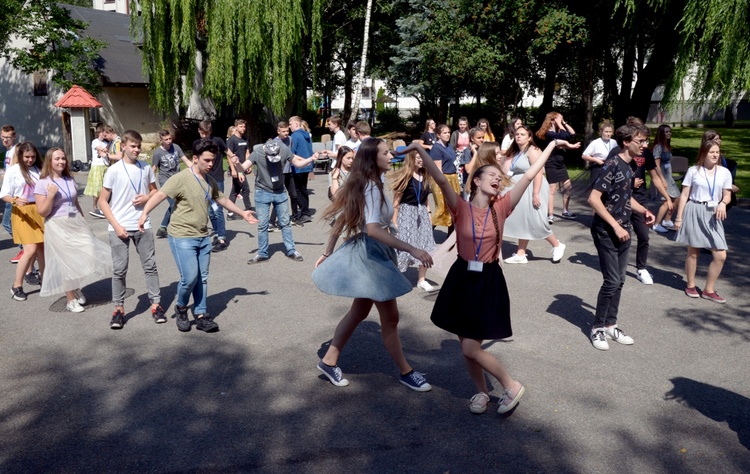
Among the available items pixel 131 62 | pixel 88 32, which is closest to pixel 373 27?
pixel 131 62

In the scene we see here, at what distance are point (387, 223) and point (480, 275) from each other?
0.80 meters

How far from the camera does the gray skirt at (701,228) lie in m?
7.77

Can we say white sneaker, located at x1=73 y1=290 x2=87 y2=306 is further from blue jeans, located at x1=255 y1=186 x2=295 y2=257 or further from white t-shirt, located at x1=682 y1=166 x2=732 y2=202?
white t-shirt, located at x1=682 y1=166 x2=732 y2=202

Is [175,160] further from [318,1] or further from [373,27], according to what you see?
[373,27]

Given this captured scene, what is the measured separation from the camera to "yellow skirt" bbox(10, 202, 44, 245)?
26.4 ft

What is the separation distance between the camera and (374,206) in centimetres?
510

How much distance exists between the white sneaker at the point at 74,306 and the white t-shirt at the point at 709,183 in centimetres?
678

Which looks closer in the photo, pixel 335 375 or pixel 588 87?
pixel 335 375

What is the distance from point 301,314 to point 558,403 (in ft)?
10.1

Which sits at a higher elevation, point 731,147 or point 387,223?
point 387,223

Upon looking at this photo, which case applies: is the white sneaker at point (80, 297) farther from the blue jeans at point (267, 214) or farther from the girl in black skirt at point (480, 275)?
the girl in black skirt at point (480, 275)

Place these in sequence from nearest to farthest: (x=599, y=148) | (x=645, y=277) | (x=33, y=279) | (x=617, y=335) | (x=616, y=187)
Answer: (x=616, y=187)
(x=617, y=335)
(x=645, y=277)
(x=33, y=279)
(x=599, y=148)

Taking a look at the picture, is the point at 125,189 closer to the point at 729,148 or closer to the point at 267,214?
the point at 267,214

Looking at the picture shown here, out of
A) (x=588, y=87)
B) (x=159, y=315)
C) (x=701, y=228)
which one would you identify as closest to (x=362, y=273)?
(x=159, y=315)
